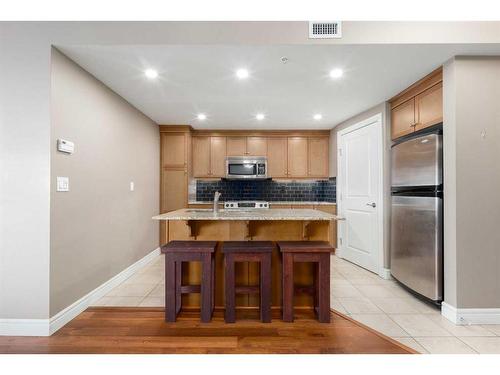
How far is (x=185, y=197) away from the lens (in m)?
4.42

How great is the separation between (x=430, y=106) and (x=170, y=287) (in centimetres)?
286

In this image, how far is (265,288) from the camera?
2102mm

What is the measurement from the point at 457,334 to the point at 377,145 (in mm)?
2147

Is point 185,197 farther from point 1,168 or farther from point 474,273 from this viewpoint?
point 474,273

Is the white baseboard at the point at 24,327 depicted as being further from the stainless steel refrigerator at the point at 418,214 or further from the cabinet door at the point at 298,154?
the cabinet door at the point at 298,154

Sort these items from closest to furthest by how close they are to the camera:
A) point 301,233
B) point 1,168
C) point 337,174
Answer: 1. point 1,168
2. point 301,233
3. point 337,174

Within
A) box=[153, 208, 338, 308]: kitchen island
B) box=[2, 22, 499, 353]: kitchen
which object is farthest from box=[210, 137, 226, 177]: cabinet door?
box=[153, 208, 338, 308]: kitchen island

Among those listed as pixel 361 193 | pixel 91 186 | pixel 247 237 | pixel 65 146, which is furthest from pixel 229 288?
pixel 361 193

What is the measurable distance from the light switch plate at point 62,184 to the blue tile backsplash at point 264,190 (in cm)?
288

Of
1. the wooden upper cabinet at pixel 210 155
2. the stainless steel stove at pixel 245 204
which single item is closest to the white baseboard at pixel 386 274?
the stainless steel stove at pixel 245 204

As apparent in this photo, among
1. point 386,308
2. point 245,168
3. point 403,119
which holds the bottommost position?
point 386,308

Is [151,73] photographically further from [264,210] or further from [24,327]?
[24,327]

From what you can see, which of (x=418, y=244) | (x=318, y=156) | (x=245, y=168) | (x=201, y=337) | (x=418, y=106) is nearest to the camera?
(x=201, y=337)

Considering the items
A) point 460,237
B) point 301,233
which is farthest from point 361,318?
point 460,237
